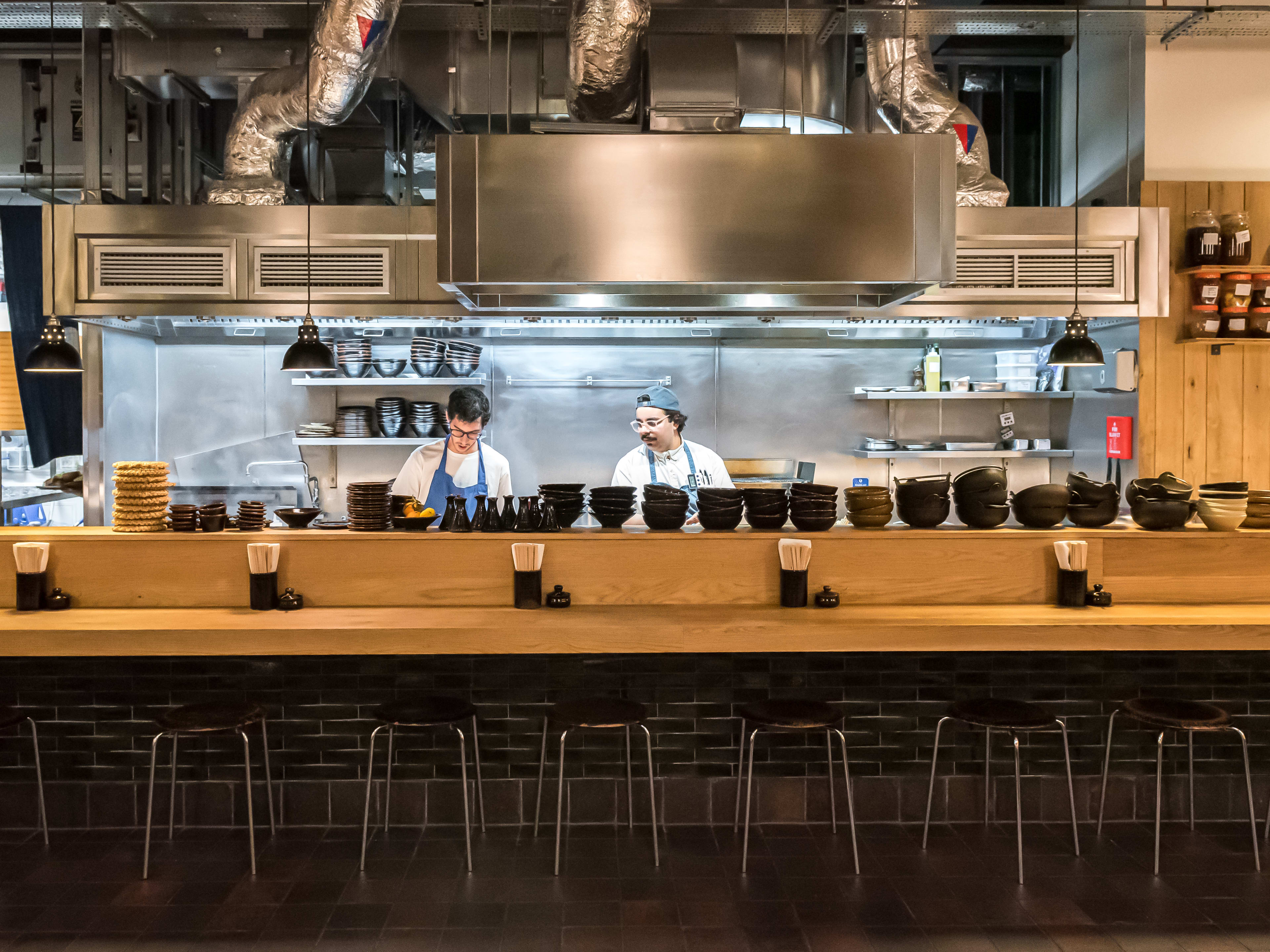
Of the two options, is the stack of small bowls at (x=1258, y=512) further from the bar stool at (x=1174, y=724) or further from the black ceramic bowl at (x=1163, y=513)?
the bar stool at (x=1174, y=724)

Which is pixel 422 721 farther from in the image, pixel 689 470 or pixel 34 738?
pixel 689 470

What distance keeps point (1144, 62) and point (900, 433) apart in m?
2.69

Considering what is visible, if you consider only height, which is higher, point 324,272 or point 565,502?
point 324,272

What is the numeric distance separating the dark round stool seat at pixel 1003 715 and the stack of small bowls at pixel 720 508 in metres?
1.11

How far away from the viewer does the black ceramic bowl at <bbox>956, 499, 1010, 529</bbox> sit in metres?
3.88

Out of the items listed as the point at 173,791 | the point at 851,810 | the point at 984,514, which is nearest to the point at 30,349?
the point at 173,791

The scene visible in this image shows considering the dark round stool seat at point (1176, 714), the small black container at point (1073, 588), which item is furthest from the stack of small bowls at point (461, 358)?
the dark round stool seat at point (1176, 714)

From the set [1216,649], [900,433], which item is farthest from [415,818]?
[900,433]

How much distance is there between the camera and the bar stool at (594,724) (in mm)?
3434

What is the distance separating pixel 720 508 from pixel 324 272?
241 centimetres

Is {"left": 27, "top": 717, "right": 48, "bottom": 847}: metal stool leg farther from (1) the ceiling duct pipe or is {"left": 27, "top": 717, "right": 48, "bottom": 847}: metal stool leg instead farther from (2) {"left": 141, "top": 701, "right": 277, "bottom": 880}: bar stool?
(1) the ceiling duct pipe

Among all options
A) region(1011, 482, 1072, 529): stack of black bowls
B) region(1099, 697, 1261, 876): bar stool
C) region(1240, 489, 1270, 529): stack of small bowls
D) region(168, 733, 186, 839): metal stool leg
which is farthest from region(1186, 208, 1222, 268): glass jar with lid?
region(168, 733, 186, 839): metal stool leg

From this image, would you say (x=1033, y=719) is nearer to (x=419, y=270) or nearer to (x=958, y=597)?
(x=958, y=597)

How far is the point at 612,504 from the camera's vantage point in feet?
12.7
